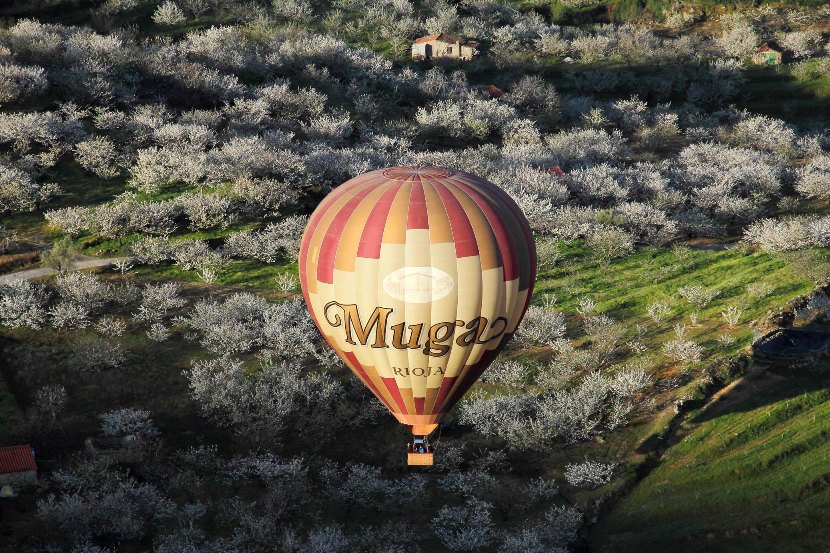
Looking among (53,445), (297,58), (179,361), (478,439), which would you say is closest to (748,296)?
(478,439)

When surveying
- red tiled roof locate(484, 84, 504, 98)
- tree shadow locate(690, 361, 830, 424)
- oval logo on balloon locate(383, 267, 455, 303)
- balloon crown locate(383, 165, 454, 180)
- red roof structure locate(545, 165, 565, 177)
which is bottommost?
tree shadow locate(690, 361, 830, 424)

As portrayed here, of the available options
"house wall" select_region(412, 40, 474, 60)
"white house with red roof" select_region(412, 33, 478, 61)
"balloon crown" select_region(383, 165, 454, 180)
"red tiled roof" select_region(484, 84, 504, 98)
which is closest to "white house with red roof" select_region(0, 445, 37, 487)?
"balloon crown" select_region(383, 165, 454, 180)

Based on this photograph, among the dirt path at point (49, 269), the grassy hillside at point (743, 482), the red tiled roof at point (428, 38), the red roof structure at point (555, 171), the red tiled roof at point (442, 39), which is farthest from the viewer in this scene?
the red tiled roof at point (442, 39)

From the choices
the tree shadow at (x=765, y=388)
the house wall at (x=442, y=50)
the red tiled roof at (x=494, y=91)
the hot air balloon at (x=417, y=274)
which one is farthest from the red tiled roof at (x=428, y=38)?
the hot air balloon at (x=417, y=274)

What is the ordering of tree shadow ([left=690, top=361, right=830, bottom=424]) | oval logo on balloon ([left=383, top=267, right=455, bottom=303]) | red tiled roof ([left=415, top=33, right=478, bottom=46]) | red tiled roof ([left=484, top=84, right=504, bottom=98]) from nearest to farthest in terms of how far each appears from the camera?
oval logo on balloon ([left=383, top=267, right=455, bottom=303]) < tree shadow ([left=690, top=361, right=830, bottom=424]) < red tiled roof ([left=484, top=84, right=504, bottom=98]) < red tiled roof ([left=415, top=33, right=478, bottom=46])

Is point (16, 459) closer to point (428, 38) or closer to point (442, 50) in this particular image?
point (442, 50)

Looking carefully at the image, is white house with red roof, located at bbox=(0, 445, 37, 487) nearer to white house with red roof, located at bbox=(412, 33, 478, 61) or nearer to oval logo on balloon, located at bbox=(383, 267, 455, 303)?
oval logo on balloon, located at bbox=(383, 267, 455, 303)

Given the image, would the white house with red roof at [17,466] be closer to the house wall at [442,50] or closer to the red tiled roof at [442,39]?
the house wall at [442,50]
